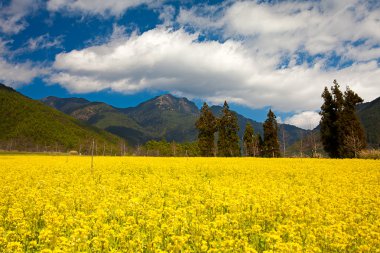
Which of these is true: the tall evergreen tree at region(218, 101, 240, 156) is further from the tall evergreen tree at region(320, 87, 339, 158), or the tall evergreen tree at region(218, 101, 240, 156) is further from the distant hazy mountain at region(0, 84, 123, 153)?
the distant hazy mountain at region(0, 84, 123, 153)

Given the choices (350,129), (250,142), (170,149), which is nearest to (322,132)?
(350,129)

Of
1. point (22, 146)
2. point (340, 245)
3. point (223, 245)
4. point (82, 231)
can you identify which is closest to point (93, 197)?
point (82, 231)

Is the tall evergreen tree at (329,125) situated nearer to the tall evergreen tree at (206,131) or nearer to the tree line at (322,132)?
the tree line at (322,132)

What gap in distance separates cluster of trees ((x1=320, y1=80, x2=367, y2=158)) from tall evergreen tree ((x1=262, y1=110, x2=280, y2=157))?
1433 cm

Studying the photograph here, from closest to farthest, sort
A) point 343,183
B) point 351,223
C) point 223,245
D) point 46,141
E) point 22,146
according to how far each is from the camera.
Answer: point 223,245 < point 351,223 < point 343,183 < point 22,146 < point 46,141

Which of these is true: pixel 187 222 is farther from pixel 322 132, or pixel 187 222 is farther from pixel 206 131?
pixel 206 131

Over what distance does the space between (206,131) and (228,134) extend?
5635 millimetres

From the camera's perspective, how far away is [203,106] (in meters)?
79.8

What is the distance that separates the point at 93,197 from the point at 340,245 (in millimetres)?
8832

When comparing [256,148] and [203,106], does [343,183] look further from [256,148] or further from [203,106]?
[256,148]

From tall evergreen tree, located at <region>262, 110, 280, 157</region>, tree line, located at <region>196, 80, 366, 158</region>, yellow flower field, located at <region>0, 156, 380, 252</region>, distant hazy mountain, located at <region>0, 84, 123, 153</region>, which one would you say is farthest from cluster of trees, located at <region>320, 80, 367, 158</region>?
distant hazy mountain, located at <region>0, 84, 123, 153</region>

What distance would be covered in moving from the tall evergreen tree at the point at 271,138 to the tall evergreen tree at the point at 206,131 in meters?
12.7

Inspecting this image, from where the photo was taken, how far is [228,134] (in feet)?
255

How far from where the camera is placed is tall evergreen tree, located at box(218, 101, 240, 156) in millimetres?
76250
